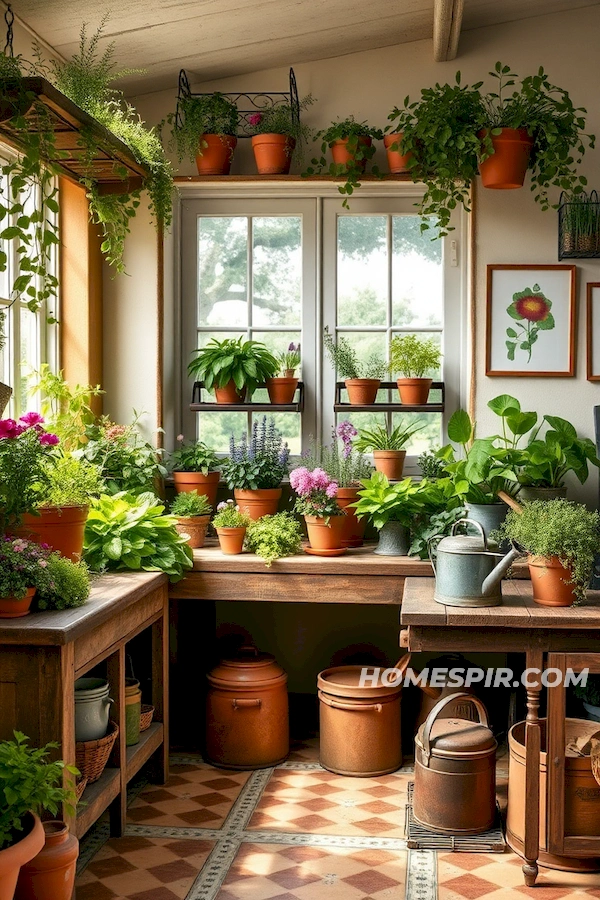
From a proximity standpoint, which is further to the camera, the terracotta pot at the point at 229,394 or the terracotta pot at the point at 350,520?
the terracotta pot at the point at 229,394

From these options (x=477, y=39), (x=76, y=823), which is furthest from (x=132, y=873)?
(x=477, y=39)

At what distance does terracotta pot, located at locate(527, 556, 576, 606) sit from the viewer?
11.3 ft

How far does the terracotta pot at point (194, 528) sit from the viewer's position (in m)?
4.62

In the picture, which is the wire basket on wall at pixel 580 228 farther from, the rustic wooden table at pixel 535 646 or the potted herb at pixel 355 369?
the rustic wooden table at pixel 535 646

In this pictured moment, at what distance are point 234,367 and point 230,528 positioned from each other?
0.84 meters

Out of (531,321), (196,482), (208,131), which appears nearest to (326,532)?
(196,482)

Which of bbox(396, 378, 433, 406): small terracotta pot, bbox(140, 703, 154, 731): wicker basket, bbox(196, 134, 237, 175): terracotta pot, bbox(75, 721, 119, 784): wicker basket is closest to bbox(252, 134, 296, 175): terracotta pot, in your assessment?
bbox(196, 134, 237, 175): terracotta pot

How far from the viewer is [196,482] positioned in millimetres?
4863

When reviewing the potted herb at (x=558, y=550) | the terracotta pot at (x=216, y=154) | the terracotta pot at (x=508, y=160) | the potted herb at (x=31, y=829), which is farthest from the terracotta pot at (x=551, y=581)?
the terracotta pot at (x=216, y=154)

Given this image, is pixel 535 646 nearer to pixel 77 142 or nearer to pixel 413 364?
pixel 413 364

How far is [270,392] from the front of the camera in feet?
16.3

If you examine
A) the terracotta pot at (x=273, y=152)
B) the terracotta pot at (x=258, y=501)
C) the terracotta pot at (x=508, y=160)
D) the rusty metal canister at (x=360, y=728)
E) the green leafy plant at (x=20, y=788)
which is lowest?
the rusty metal canister at (x=360, y=728)

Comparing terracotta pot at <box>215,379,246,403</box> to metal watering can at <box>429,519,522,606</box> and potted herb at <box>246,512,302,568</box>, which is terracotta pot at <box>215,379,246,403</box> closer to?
potted herb at <box>246,512,302,568</box>

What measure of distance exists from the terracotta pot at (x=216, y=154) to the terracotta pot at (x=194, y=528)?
1.73 meters
